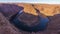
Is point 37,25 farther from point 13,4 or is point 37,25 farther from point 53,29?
point 13,4

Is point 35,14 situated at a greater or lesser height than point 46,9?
lesser

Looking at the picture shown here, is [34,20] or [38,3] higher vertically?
[38,3]

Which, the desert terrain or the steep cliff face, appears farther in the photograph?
the steep cliff face

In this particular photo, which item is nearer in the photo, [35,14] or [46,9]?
[35,14]

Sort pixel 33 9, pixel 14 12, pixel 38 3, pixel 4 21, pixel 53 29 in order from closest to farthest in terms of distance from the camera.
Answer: pixel 4 21, pixel 53 29, pixel 14 12, pixel 33 9, pixel 38 3

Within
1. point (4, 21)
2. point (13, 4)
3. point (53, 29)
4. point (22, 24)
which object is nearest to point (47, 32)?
point (53, 29)

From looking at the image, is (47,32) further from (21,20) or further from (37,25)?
(21,20)

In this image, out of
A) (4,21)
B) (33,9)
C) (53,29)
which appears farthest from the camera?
(33,9)

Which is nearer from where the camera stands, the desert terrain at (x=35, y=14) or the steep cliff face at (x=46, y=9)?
the desert terrain at (x=35, y=14)

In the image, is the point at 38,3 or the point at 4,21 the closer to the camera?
the point at 4,21

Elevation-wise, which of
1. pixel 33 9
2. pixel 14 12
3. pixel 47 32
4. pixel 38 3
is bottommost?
pixel 47 32
